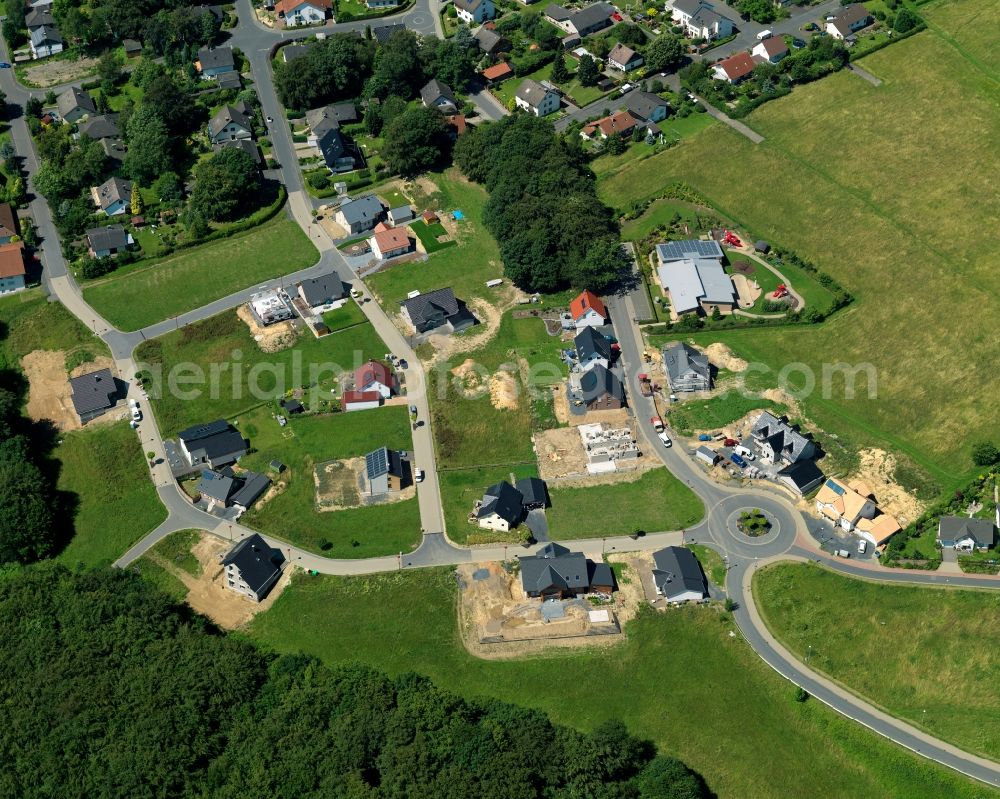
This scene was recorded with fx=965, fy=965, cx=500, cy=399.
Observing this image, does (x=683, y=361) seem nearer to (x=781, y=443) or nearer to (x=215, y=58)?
(x=781, y=443)

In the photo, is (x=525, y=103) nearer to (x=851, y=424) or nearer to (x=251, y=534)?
(x=851, y=424)

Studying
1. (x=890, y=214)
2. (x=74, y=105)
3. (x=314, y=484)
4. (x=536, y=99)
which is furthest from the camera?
(x=74, y=105)

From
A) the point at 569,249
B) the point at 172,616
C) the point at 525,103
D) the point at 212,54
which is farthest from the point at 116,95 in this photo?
the point at 172,616

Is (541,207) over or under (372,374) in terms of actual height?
over

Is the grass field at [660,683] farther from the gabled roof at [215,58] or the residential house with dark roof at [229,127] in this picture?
the gabled roof at [215,58]

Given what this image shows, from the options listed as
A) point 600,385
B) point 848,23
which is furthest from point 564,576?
point 848,23

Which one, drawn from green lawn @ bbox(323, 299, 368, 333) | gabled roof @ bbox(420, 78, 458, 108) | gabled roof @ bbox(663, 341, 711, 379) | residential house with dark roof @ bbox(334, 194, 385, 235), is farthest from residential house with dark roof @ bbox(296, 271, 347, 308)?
gabled roof @ bbox(663, 341, 711, 379)

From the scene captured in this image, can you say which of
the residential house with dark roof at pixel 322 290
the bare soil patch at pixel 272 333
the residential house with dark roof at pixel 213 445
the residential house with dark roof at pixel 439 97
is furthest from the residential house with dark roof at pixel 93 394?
the residential house with dark roof at pixel 439 97

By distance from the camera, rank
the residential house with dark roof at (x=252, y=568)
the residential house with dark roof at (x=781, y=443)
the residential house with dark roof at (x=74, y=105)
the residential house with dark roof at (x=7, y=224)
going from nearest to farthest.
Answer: the residential house with dark roof at (x=252, y=568), the residential house with dark roof at (x=781, y=443), the residential house with dark roof at (x=7, y=224), the residential house with dark roof at (x=74, y=105)
